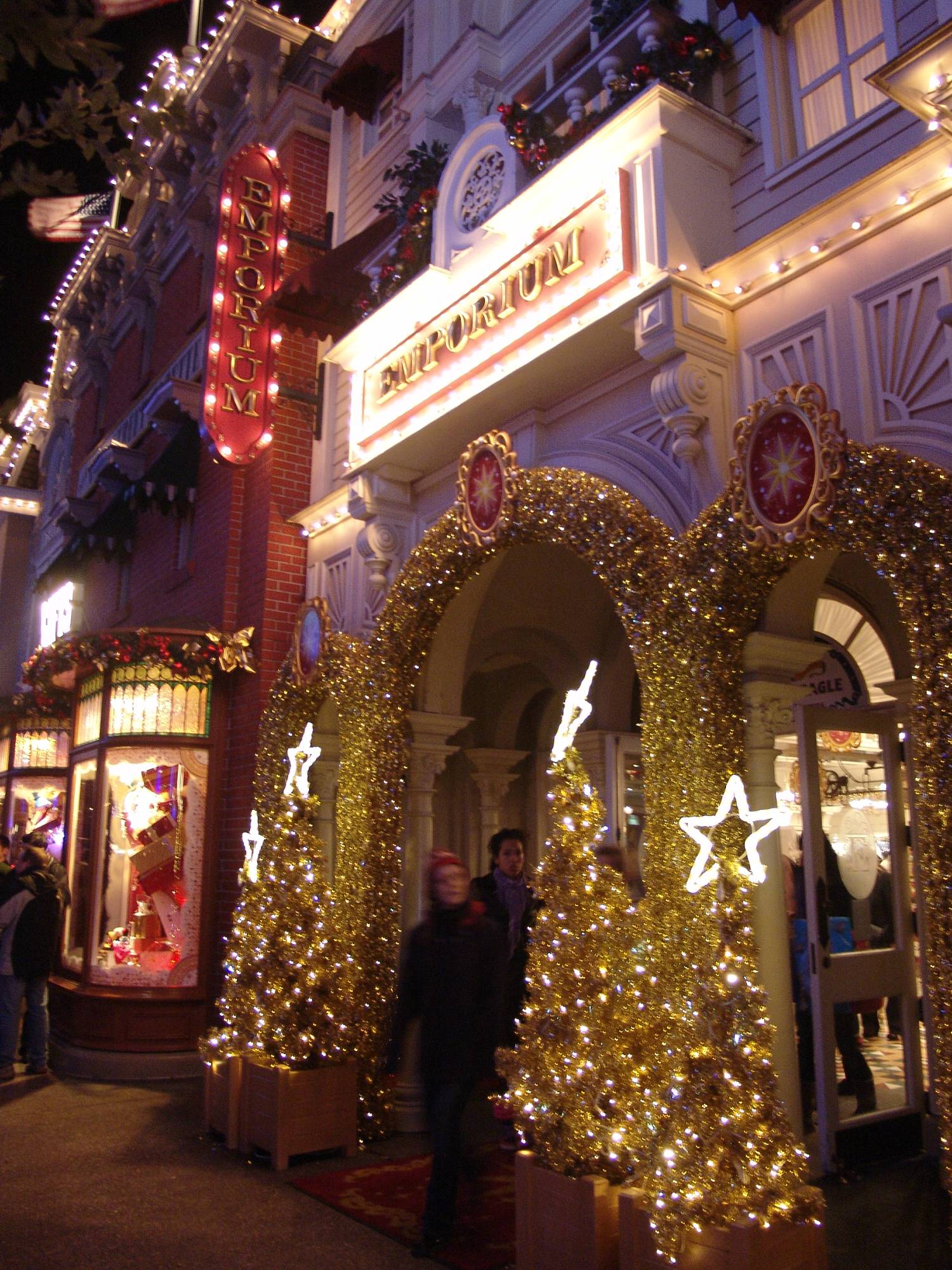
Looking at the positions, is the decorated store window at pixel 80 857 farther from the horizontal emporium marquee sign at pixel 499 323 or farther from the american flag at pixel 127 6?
the american flag at pixel 127 6

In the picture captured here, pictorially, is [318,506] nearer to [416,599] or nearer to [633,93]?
[416,599]

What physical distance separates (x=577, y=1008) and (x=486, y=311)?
14.3 feet

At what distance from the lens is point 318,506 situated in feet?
30.3

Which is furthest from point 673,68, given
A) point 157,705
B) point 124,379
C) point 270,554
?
point 124,379

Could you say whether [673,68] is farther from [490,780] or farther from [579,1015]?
[490,780]

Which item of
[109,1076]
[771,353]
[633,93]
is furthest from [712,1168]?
[109,1076]

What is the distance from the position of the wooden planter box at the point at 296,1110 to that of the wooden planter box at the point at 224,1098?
0.04m

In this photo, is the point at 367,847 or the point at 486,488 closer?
the point at 486,488

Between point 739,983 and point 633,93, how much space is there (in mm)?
4886

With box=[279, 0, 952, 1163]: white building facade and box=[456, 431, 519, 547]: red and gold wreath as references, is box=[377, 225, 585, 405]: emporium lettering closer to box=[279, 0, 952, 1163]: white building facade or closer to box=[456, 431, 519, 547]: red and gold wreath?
box=[279, 0, 952, 1163]: white building facade

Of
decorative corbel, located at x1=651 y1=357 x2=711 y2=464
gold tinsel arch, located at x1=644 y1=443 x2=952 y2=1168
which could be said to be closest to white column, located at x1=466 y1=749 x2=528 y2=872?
gold tinsel arch, located at x1=644 y1=443 x2=952 y2=1168

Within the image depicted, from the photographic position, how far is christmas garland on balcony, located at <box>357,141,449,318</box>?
7523 mm

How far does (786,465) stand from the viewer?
15.0 feet

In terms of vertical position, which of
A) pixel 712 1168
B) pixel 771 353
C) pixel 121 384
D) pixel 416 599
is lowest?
pixel 712 1168
